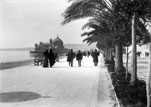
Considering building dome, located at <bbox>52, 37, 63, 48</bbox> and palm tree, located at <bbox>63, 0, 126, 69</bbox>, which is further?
building dome, located at <bbox>52, 37, 63, 48</bbox>

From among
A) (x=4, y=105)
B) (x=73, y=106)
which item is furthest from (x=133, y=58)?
(x=4, y=105)

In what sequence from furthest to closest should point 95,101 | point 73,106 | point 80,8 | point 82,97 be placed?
point 80,8
point 82,97
point 95,101
point 73,106

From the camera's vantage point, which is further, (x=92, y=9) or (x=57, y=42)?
(x=57, y=42)

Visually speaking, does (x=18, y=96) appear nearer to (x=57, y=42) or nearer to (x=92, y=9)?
(x=92, y=9)

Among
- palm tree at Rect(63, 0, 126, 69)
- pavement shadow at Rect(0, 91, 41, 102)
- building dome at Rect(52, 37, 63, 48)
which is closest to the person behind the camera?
pavement shadow at Rect(0, 91, 41, 102)

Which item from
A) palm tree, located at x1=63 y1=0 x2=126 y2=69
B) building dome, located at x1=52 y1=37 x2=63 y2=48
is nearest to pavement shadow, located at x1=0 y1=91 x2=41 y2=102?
palm tree, located at x1=63 y1=0 x2=126 y2=69

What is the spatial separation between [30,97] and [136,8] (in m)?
4.09

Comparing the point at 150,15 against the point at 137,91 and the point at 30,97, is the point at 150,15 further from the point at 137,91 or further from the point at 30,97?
the point at 30,97

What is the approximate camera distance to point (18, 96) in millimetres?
8656

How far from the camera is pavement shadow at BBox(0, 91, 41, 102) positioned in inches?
319

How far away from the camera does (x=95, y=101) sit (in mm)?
7805

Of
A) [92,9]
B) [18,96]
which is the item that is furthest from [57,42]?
[18,96]

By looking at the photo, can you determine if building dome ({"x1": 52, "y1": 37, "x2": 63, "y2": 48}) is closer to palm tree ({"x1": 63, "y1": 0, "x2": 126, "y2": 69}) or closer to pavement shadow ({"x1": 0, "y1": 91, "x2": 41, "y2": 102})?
palm tree ({"x1": 63, "y1": 0, "x2": 126, "y2": 69})

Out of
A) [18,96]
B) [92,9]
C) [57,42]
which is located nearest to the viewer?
[18,96]
